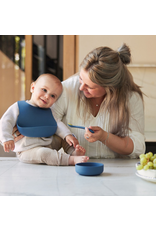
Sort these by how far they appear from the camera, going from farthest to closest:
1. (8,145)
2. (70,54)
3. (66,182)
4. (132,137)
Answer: (70,54), (132,137), (8,145), (66,182)

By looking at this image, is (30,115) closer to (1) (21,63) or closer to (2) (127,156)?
(2) (127,156)

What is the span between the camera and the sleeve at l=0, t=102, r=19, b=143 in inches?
53.1

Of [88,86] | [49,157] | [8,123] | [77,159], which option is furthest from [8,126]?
[88,86]

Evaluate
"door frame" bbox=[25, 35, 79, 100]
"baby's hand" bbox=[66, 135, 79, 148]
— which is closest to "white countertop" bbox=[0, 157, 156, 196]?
"baby's hand" bbox=[66, 135, 79, 148]

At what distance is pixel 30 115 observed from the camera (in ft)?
4.93

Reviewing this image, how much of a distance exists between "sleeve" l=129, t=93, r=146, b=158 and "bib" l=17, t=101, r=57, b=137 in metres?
0.52

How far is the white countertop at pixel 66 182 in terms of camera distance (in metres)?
0.86

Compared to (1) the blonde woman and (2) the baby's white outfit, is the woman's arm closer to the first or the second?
(1) the blonde woman

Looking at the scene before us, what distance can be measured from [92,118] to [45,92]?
393 mm

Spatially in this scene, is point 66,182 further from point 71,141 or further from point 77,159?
point 71,141

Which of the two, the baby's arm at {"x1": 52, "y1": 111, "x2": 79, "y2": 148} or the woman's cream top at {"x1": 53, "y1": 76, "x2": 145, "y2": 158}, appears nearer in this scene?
the baby's arm at {"x1": 52, "y1": 111, "x2": 79, "y2": 148}

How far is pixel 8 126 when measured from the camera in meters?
1.40

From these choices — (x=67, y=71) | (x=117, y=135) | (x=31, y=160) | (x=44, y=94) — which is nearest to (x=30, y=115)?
(x=44, y=94)
